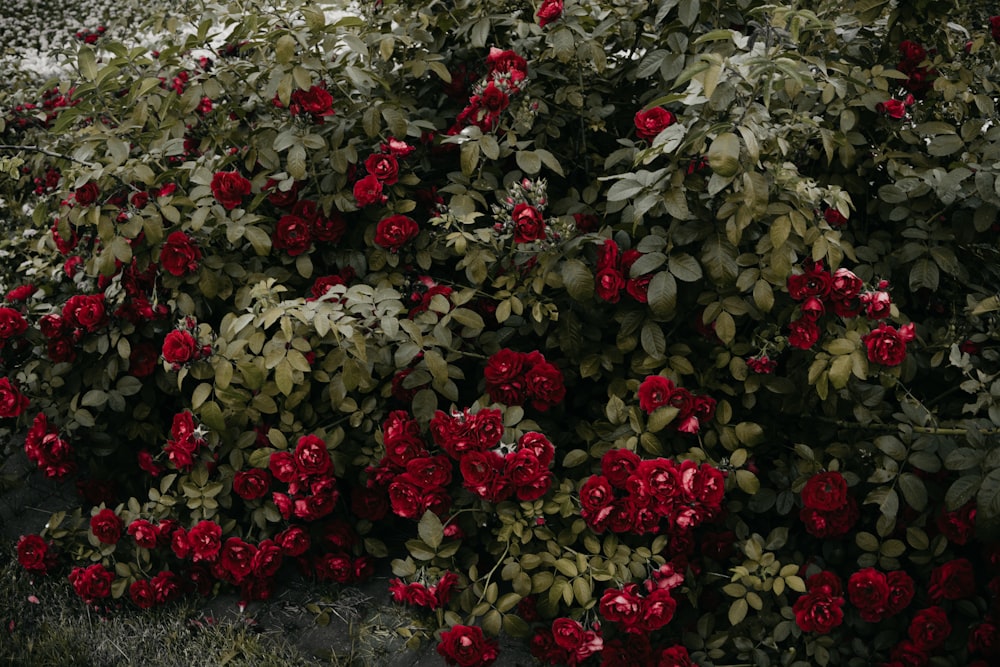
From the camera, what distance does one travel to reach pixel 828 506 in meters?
2.01

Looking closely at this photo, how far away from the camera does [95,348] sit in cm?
258

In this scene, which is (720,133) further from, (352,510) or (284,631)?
(284,631)

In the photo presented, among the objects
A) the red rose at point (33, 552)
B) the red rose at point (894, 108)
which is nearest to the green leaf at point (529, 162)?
the red rose at point (894, 108)

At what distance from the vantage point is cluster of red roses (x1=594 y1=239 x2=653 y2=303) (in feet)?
6.69

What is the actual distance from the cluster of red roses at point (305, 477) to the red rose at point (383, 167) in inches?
27.6

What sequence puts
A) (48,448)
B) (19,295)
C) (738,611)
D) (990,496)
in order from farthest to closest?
(19,295)
(48,448)
(738,611)
(990,496)

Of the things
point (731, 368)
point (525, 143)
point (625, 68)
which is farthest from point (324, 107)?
point (731, 368)

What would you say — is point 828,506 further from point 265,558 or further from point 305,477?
point 265,558

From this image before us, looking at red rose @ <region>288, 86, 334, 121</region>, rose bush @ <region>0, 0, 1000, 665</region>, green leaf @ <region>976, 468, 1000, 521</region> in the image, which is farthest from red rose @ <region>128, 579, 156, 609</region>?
green leaf @ <region>976, 468, 1000, 521</region>

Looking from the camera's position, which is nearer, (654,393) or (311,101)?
(654,393)

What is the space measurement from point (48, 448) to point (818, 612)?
2116 mm

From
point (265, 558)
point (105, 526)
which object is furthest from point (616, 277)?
point (105, 526)

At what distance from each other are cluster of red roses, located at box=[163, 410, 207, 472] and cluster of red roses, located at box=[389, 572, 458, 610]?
66 cm

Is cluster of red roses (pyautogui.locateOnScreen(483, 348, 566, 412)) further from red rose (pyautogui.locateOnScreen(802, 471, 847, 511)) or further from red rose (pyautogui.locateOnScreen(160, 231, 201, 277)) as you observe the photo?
red rose (pyautogui.locateOnScreen(160, 231, 201, 277))
